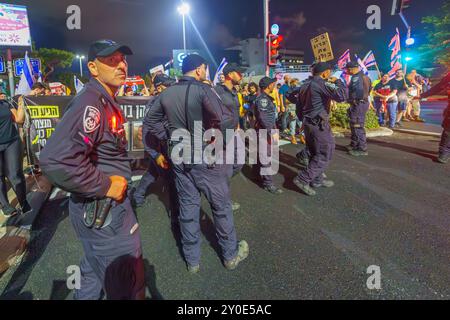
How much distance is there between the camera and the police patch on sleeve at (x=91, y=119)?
1490 millimetres

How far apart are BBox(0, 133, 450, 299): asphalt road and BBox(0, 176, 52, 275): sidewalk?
103mm

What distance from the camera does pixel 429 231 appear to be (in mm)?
3279

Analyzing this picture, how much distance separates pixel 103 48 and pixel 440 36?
38636 mm

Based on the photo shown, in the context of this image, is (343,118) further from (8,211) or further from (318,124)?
(8,211)

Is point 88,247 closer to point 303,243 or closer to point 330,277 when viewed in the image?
point 330,277

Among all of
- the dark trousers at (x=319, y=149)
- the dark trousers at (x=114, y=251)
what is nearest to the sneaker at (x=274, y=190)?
the dark trousers at (x=319, y=149)

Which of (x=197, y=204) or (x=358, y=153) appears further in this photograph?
(x=358, y=153)

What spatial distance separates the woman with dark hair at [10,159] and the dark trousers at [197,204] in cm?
280

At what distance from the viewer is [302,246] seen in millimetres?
3090

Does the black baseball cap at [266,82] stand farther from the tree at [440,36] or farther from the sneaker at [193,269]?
the tree at [440,36]

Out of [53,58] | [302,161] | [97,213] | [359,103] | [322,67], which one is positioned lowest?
[302,161]

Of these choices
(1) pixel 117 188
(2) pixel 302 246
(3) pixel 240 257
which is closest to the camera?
(1) pixel 117 188

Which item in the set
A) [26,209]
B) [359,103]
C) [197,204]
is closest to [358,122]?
[359,103]

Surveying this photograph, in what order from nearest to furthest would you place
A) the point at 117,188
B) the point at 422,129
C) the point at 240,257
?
the point at 117,188
the point at 240,257
the point at 422,129
